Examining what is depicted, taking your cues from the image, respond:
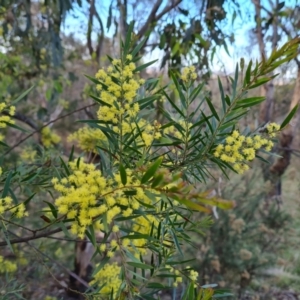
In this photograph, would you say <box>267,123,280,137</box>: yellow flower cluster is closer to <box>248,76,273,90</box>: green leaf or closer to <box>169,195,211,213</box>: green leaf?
<box>248,76,273,90</box>: green leaf

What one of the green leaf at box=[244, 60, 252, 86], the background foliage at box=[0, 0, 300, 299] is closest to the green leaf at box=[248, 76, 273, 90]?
the green leaf at box=[244, 60, 252, 86]

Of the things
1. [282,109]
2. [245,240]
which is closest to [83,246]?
[245,240]

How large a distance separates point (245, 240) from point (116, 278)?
2.08 m

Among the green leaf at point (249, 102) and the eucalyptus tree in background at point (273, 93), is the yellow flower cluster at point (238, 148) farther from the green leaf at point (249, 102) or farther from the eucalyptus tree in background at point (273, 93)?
the eucalyptus tree in background at point (273, 93)

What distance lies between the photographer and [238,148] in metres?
0.59

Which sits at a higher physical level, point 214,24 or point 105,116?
point 214,24

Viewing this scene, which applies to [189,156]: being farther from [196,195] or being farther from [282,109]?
[282,109]

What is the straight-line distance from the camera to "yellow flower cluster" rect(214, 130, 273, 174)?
1.88ft

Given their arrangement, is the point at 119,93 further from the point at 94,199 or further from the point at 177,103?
the point at 177,103

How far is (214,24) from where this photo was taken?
181 cm

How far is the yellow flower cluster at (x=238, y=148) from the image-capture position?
0.57 metres

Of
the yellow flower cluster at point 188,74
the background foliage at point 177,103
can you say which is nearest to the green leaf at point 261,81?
the yellow flower cluster at point 188,74

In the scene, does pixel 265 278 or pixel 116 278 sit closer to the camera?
pixel 116 278

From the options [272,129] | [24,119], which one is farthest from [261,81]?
[24,119]
